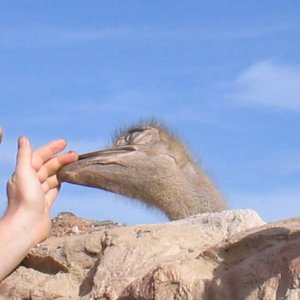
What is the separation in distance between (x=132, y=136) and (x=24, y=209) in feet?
14.8

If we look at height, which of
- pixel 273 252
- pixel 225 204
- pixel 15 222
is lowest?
pixel 273 252

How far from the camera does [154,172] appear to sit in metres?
8.59

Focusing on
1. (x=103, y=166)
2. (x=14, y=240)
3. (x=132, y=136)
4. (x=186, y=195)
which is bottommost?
(x=14, y=240)

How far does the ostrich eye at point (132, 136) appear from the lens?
8.58 m

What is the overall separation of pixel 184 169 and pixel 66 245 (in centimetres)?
450

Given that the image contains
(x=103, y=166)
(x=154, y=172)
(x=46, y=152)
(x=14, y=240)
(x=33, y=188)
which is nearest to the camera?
(x=14, y=240)

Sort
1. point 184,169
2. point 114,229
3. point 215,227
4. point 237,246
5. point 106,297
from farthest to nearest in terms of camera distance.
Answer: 1. point 184,169
2. point 114,229
3. point 215,227
4. point 106,297
5. point 237,246

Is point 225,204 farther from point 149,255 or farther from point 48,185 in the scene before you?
point 149,255

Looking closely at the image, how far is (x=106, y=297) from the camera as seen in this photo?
354 cm

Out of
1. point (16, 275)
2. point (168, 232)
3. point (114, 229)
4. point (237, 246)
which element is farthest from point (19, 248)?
point (237, 246)

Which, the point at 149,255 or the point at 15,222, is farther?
the point at 15,222

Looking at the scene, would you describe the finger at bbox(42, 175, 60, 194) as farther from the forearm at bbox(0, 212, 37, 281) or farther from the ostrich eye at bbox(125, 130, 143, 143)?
the ostrich eye at bbox(125, 130, 143, 143)

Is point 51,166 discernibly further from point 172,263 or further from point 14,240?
point 172,263

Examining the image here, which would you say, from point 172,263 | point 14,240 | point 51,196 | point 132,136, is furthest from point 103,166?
point 172,263
